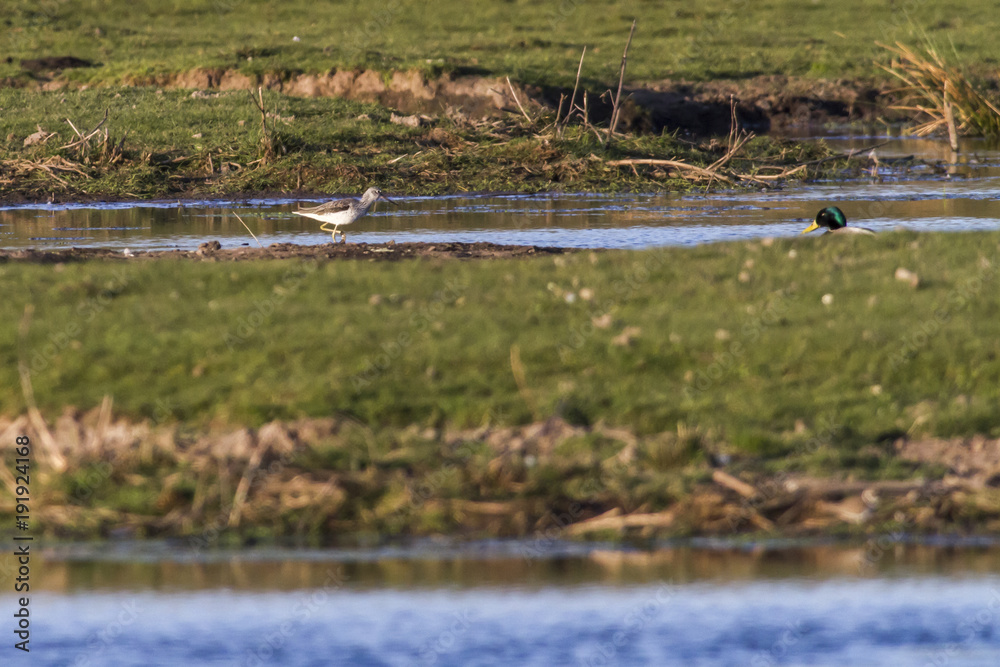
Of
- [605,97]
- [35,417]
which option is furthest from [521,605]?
[605,97]

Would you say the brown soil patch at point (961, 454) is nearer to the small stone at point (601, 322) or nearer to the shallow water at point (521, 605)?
the shallow water at point (521, 605)

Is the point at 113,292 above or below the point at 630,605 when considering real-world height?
above

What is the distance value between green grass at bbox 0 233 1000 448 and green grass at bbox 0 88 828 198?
13875 mm

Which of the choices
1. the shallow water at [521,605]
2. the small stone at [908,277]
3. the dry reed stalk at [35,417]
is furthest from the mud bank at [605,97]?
the shallow water at [521,605]

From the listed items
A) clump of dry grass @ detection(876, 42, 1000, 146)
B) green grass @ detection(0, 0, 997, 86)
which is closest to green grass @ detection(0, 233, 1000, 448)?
clump of dry grass @ detection(876, 42, 1000, 146)

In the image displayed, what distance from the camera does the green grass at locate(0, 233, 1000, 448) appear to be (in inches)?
378

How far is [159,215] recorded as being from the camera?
22.8 m

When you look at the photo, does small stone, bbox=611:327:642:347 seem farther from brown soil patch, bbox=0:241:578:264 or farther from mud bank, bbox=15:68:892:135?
mud bank, bbox=15:68:892:135

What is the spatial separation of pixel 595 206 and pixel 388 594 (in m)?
16.3

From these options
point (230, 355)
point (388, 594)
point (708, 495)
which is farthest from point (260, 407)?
point (708, 495)

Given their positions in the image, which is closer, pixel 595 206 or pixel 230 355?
pixel 230 355

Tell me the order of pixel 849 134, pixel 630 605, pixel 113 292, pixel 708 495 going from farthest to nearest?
pixel 849 134 < pixel 113 292 < pixel 708 495 < pixel 630 605

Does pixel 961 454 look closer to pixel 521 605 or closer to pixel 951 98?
pixel 521 605

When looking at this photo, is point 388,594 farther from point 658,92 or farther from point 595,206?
point 658,92
